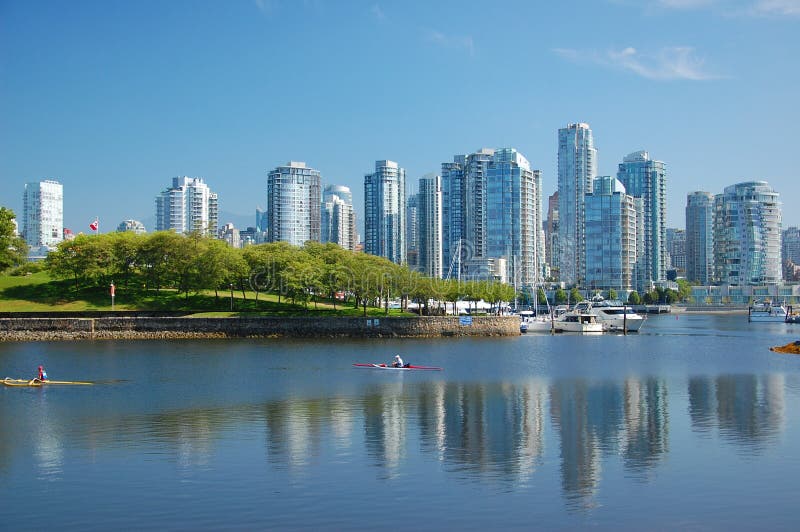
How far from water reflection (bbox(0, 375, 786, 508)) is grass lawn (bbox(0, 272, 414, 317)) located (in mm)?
51108

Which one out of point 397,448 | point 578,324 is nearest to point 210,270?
point 578,324

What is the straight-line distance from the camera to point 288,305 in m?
104

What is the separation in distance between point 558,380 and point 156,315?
54202 millimetres

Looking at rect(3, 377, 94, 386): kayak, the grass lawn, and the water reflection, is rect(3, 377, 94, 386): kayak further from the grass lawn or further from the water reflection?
the grass lawn

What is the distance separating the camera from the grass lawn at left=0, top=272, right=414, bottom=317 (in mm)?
95062

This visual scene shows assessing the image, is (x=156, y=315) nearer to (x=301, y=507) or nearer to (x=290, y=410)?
(x=290, y=410)

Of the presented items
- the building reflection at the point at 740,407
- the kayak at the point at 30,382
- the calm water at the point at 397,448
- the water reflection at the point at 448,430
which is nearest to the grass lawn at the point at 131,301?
the calm water at the point at 397,448

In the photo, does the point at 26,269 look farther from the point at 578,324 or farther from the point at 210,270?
the point at 578,324

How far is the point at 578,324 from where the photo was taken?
112938 millimetres

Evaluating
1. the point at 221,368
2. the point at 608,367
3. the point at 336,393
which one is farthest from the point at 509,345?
the point at 336,393

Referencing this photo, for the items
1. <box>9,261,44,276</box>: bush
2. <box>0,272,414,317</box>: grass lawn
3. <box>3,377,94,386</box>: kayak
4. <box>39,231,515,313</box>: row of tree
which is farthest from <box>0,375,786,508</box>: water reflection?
<box>9,261,44,276</box>: bush

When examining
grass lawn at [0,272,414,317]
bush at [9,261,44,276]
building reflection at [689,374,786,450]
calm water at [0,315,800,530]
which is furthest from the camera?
bush at [9,261,44,276]

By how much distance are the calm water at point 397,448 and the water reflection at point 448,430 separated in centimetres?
14

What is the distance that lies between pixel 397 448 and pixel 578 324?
83532mm
